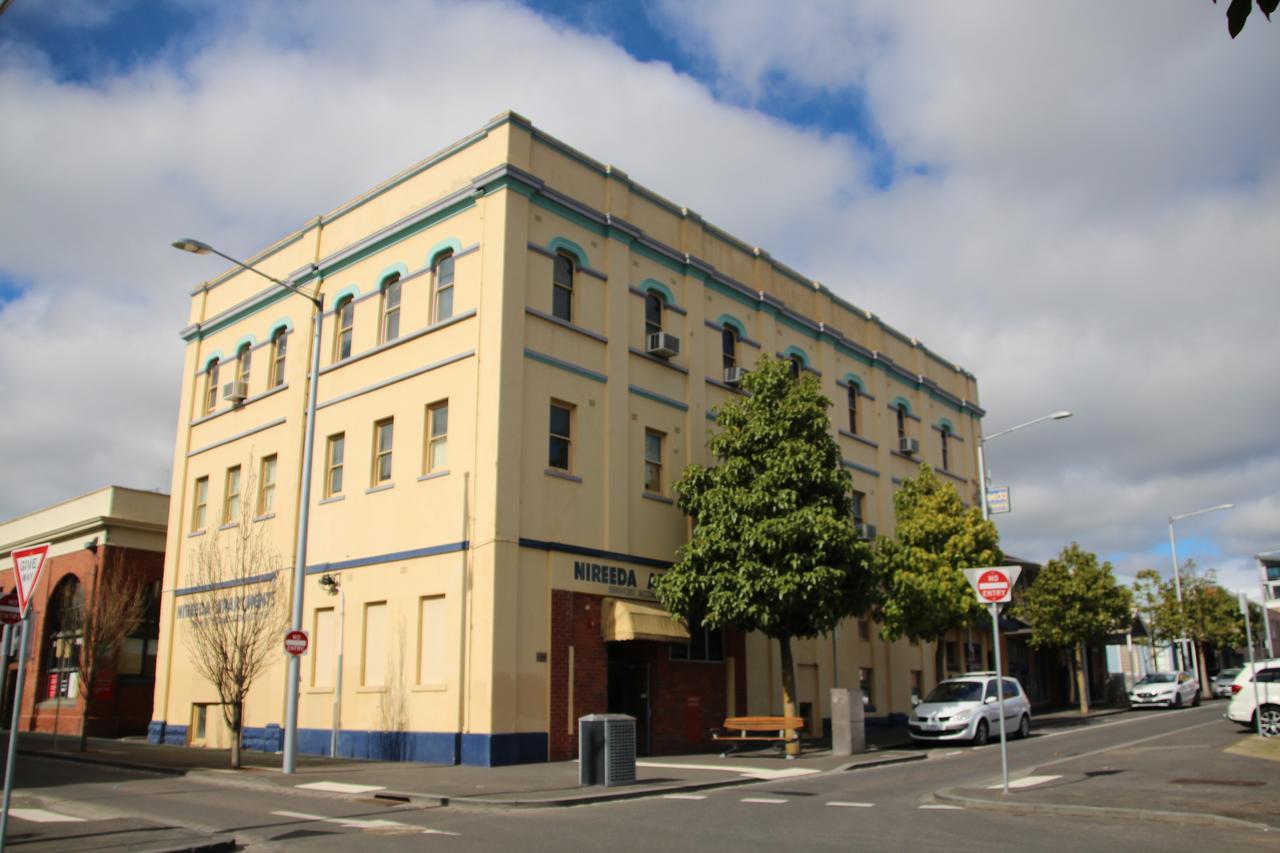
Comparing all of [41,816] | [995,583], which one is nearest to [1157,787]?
[995,583]

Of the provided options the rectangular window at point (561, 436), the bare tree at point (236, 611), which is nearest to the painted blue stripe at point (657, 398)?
the rectangular window at point (561, 436)

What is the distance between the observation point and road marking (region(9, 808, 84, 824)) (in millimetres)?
13031

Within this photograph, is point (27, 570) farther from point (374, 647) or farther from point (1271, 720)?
point (1271, 720)

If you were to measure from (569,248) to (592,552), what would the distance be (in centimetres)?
681

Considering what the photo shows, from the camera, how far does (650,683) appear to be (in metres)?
23.5

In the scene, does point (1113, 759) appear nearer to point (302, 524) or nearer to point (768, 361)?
point (768, 361)

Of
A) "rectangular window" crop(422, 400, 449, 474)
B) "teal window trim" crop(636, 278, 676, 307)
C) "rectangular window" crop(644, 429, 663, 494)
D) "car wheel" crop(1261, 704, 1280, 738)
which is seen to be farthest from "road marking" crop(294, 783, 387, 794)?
"car wheel" crop(1261, 704, 1280, 738)

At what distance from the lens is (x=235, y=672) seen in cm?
2123

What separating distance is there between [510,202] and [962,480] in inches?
944

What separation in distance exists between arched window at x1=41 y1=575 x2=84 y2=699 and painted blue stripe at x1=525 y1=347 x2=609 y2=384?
1964 cm

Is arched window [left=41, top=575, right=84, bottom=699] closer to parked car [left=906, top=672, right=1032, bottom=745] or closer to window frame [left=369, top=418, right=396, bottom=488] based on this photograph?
window frame [left=369, top=418, right=396, bottom=488]

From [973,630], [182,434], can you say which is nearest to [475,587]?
[182,434]

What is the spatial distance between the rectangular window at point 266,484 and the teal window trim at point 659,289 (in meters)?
10.8

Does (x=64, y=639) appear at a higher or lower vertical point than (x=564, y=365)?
lower
